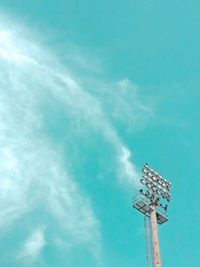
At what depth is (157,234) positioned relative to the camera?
5347 centimetres

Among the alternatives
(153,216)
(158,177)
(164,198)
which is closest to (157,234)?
(153,216)

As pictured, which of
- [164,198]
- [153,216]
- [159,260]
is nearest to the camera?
[159,260]

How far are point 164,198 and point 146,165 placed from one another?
6.29m

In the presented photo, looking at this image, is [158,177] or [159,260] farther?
[158,177]

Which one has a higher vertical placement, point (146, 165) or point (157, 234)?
point (146, 165)

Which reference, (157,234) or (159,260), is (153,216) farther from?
(159,260)

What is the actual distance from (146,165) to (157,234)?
41.4 ft

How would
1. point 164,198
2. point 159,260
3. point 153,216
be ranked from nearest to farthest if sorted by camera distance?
point 159,260, point 153,216, point 164,198

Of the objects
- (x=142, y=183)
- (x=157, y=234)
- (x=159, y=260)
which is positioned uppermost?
(x=142, y=183)

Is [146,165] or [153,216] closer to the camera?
Result: [153,216]

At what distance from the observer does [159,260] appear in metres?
50.8

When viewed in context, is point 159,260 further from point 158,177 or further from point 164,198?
point 158,177

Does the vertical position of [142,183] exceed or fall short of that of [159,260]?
it exceeds it

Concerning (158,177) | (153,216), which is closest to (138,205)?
(153,216)
